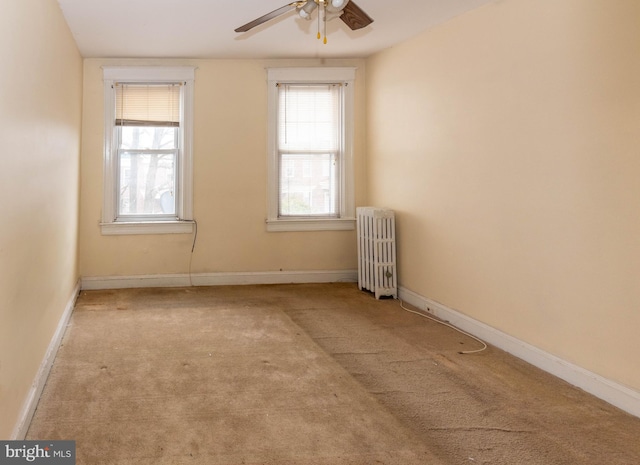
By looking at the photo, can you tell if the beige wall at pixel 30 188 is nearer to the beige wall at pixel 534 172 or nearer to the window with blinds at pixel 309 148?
the window with blinds at pixel 309 148

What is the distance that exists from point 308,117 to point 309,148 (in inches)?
14.1

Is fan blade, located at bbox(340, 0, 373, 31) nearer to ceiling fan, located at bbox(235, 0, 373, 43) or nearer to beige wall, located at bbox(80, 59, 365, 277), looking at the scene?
ceiling fan, located at bbox(235, 0, 373, 43)

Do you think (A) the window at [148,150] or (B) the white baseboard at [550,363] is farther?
(A) the window at [148,150]

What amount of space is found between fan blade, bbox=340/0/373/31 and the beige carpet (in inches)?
85.4

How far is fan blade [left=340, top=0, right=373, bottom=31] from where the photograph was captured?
2.38 metres

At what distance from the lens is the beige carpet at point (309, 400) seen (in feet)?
5.42

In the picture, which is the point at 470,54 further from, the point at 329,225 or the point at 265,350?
the point at 265,350

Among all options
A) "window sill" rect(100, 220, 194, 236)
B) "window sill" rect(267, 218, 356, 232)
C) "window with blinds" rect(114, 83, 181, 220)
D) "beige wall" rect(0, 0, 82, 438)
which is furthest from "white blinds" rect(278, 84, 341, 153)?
"beige wall" rect(0, 0, 82, 438)

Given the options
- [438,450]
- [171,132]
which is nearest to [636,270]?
[438,450]

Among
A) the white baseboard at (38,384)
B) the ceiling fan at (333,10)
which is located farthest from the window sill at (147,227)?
the ceiling fan at (333,10)

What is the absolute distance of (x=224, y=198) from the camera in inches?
179

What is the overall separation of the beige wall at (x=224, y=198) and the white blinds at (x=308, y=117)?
0.23 metres

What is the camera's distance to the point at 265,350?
272 cm

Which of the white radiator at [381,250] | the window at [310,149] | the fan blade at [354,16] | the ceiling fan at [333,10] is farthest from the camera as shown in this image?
the window at [310,149]
